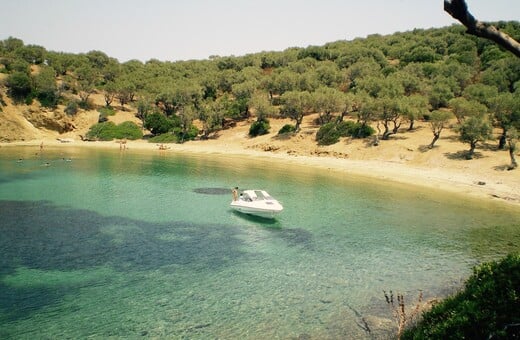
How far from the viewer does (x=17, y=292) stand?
68.1 feet

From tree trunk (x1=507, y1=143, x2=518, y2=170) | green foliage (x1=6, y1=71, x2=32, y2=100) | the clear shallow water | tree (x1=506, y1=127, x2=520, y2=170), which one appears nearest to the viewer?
the clear shallow water

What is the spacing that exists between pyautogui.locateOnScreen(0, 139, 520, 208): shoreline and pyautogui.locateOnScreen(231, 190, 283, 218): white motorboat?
31.6 meters

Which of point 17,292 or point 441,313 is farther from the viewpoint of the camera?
point 17,292

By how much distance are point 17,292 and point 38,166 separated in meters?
52.5

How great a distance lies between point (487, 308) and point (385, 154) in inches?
2728

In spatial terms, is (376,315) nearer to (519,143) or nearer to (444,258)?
(444,258)

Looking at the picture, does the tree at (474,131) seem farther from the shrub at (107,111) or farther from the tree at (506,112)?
the shrub at (107,111)

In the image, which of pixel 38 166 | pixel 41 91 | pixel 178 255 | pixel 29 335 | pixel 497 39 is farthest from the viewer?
pixel 41 91

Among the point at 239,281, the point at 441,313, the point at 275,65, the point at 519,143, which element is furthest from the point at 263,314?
the point at 275,65

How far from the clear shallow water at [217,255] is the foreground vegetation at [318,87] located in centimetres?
3282

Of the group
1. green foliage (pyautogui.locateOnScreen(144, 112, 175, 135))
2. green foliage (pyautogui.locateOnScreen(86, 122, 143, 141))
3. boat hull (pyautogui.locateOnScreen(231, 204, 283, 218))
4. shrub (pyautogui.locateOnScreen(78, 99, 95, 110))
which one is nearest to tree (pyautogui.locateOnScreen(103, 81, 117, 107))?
shrub (pyautogui.locateOnScreen(78, 99, 95, 110))

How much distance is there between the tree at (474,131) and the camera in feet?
213

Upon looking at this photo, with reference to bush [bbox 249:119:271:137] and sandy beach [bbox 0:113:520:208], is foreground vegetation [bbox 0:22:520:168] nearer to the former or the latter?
bush [bbox 249:119:271:137]

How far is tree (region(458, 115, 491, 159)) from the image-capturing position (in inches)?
2562
